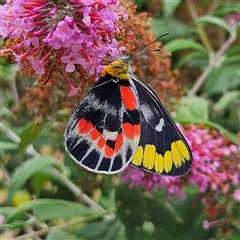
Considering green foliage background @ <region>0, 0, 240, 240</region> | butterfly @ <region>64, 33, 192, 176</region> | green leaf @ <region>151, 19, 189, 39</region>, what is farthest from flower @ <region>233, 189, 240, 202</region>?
green leaf @ <region>151, 19, 189, 39</region>

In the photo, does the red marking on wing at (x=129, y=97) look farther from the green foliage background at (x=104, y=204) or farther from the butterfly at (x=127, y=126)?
the green foliage background at (x=104, y=204)

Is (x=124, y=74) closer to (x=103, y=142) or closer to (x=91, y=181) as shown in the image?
(x=103, y=142)

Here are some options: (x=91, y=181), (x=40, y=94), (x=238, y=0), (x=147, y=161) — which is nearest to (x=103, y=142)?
(x=147, y=161)

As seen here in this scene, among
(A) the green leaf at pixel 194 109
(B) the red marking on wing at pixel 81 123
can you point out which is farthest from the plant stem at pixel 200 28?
(B) the red marking on wing at pixel 81 123

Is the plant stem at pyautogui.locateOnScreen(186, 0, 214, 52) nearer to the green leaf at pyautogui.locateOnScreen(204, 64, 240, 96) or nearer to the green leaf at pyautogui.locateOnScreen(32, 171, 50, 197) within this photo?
the green leaf at pyautogui.locateOnScreen(204, 64, 240, 96)

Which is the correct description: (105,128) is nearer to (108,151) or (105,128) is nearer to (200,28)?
(108,151)

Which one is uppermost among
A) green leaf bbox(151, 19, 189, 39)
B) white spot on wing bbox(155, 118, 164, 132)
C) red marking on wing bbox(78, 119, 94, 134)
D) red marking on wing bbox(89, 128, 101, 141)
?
red marking on wing bbox(78, 119, 94, 134)

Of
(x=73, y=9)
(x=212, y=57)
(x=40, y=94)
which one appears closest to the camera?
(x=73, y=9)
